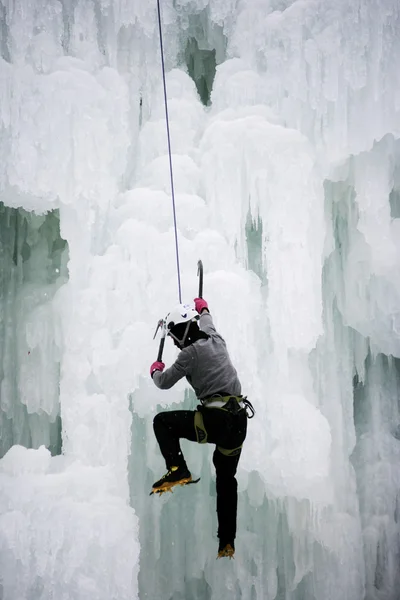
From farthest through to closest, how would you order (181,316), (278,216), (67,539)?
(278,216), (67,539), (181,316)

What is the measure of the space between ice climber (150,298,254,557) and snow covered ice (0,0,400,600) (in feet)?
2.31

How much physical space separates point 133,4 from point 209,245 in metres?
1.71

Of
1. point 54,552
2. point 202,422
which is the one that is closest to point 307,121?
point 202,422

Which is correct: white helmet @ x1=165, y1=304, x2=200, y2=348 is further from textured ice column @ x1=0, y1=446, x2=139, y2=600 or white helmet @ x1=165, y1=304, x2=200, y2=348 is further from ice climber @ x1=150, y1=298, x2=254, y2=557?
textured ice column @ x1=0, y1=446, x2=139, y2=600

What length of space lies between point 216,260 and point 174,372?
3.79ft

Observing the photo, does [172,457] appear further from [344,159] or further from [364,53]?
[364,53]

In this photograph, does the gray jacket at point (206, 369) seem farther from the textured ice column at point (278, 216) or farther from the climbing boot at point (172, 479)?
the textured ice column at point (278, 216)

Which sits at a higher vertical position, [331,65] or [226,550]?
[331,65]

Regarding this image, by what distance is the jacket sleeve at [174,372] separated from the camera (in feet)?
9.18

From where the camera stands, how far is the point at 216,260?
3.76 m

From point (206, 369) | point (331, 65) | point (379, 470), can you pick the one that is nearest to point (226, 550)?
point (206, 369)

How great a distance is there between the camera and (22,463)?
3570mm

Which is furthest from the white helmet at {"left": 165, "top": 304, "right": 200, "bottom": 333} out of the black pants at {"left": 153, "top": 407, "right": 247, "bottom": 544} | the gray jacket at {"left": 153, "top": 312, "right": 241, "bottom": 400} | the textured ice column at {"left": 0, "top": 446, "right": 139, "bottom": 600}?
the textured ice column at {"left": 0, "top": 446, "right": 139, "bottom": 600}

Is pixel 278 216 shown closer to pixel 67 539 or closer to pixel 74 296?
pixel 74 296
